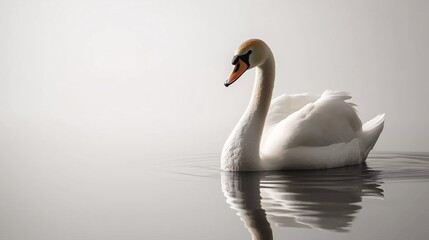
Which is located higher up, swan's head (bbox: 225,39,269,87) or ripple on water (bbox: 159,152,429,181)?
swan's head (bbox: 225,39,269,87)

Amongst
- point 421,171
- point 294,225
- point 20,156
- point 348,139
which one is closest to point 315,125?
point 348,139

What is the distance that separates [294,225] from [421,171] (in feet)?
11.2

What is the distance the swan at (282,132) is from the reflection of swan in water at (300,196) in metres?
0.16

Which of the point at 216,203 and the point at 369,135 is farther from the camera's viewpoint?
the point at 369,135

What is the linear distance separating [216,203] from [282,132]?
2.07m

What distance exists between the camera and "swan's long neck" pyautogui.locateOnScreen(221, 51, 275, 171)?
8594mm

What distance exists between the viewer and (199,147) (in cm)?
1295

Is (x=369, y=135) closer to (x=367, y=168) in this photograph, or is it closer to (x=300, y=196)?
(x=367, y=168)

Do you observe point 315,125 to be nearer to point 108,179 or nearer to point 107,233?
point 108,179

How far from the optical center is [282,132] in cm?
876

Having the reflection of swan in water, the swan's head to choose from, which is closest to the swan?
the swan's head

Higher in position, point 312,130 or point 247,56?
point 247,56

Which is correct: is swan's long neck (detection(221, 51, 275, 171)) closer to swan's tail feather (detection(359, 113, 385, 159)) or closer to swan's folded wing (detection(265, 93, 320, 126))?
swan's folded wing (detection(265, 93, 320, 126))

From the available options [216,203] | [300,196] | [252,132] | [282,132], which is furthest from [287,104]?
[216,203]
